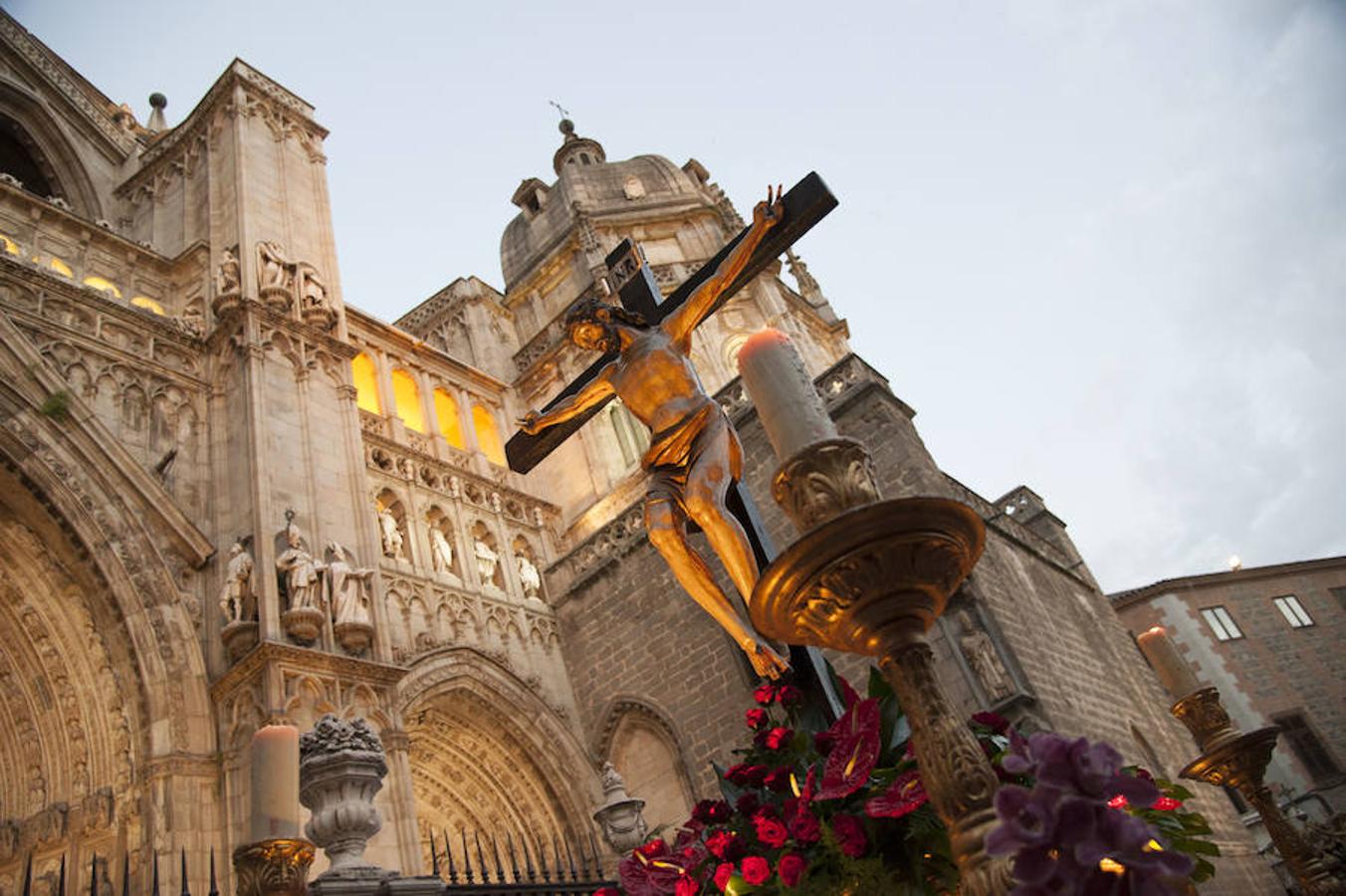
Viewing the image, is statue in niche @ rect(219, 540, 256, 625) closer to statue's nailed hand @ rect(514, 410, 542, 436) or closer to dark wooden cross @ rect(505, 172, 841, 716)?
dark wooden cross @ rect(505, 172, 841, 716)

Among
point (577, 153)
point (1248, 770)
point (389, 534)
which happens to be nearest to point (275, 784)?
point (1248, 770)

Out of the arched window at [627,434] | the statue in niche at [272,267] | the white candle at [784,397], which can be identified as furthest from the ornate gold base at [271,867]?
the arched window at [627,434]

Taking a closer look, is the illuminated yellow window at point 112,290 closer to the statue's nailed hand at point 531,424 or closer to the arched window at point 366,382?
the arched window at point 366,382

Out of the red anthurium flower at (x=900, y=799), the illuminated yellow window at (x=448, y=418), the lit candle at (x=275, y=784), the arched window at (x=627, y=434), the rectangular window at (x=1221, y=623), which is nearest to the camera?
the red anthurium flower at (x=900, y=799)

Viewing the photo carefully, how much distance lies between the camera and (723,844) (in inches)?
110

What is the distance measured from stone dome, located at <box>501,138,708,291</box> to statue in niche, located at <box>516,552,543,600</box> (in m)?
8.67

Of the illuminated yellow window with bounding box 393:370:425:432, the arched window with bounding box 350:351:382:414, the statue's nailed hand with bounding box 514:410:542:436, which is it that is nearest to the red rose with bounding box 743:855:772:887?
the statue's nailed hand with bounding box 514:410:542:436

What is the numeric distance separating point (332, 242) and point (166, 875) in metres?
9.58

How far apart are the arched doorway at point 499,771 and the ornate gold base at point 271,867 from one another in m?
9.54

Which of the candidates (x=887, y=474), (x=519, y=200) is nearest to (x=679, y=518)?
(x=887, y=474)

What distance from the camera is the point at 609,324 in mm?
4488

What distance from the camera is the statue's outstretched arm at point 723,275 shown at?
14.9 feet

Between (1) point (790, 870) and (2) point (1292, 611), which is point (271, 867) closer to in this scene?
(1) point (790, 870)

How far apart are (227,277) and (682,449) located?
10.3 m
